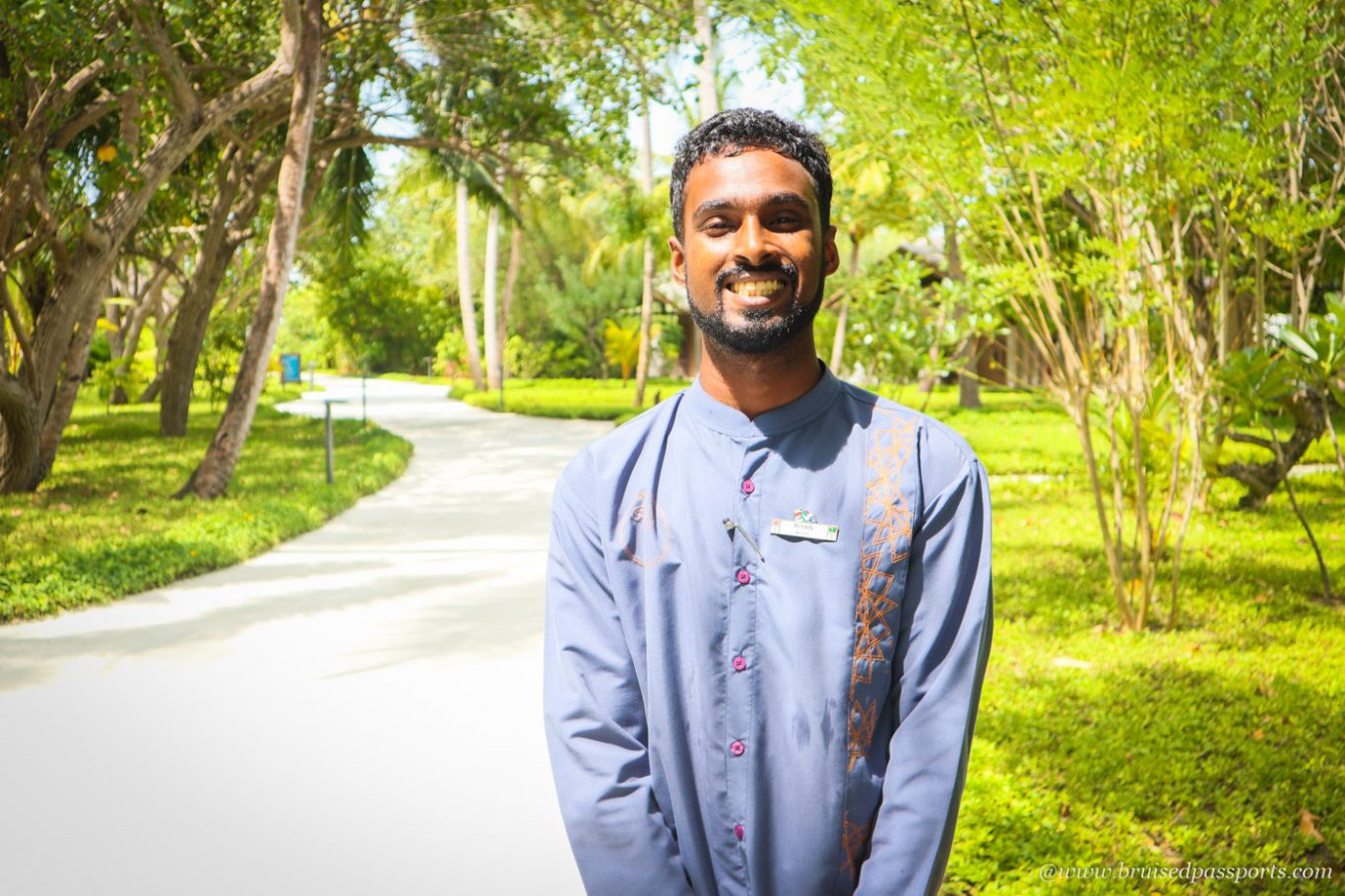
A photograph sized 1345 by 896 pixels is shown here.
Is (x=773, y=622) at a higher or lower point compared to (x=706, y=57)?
lower

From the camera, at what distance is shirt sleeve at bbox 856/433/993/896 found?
1.66 meters

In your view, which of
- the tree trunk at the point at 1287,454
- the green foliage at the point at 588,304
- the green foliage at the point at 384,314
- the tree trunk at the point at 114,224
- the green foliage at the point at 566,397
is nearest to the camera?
the tree trunk at the point at 1287,454

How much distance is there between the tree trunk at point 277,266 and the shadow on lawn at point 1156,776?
26.7 feet

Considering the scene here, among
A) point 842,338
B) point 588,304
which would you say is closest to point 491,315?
point 588,304

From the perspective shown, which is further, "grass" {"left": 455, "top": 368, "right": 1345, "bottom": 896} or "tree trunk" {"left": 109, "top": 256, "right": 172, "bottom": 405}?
"tree trunk" {"left": 109, "top": 256, "right": 172, "bottom": 405}

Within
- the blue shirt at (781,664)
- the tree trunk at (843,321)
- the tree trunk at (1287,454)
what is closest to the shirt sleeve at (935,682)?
the blue shirt at (781,664)

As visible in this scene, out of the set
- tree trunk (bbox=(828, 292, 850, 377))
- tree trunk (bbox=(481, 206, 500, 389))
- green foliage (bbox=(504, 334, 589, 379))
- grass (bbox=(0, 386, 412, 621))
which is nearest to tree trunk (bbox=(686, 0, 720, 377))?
tree trunk (bbox=(828, 292, 850, 377))

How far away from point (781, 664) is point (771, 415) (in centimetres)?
38

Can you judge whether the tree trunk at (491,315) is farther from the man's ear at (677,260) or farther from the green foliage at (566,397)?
the man's ear at (677,260)

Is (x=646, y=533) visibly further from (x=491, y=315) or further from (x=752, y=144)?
(x=491, y=315)

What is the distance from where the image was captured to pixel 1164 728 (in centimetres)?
499

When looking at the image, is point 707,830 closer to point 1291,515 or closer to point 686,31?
point 1291,515

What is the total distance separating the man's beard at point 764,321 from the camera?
5.65 feet

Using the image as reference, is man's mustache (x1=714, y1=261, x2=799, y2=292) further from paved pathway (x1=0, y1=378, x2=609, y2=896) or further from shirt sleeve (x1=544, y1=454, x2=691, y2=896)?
paved pathway (x1=0, y1=378, x2=609, y2=896)
